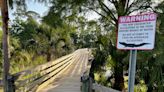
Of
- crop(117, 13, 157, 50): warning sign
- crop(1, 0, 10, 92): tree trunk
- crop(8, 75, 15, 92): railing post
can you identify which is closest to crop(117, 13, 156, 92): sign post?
crop(117, 13, 157, 50): warning sign

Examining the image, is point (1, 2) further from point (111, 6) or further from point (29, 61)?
point (29, 61)

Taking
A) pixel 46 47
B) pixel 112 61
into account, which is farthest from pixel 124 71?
pixel 46 47

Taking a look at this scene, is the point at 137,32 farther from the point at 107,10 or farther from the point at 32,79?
the point at 107,10

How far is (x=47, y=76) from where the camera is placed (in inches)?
310

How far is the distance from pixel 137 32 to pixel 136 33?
0.01 metres

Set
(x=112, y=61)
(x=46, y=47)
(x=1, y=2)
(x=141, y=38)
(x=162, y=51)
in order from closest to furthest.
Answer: (x=141, y=38)
(x=162, y=51)
(x=1, y=2)
(x=112, y=61)
(x=46, y=47)

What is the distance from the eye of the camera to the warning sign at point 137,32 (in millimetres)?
2047

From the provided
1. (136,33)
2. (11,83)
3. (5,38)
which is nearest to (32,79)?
(5,38)

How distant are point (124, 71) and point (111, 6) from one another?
77.0 inches

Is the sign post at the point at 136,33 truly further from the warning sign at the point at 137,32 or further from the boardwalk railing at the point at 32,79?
the boardwalk railing at the point at 32,79

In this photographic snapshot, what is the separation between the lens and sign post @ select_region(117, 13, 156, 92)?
205 centimetres

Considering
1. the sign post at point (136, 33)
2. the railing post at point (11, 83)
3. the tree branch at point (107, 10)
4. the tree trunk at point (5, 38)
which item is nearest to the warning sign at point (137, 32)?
the sign post at point (136, 33)

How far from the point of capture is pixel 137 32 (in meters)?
2.15

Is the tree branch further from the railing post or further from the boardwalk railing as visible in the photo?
the railing post
